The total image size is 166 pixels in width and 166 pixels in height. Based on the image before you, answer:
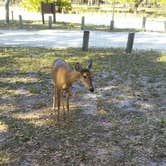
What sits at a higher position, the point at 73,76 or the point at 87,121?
the point at 73,76

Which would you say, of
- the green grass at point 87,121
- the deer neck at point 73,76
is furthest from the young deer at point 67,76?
the green grass at point 87,121

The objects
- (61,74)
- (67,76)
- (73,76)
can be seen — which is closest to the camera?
(73,76)

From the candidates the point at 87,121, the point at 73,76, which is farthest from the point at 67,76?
the point at 87,121

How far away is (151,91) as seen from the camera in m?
10.7

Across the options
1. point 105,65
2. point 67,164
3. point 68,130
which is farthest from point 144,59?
point 67,164

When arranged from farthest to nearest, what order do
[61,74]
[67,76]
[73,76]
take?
[61,74]
[67,76]
[73,76]

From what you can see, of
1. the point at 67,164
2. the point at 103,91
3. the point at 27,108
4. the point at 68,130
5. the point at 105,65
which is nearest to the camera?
the point at 67,164

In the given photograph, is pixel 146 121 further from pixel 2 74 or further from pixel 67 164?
pixel 2 74

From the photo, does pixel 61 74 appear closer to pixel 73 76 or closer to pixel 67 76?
pixel 67 76

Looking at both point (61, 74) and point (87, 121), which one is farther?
point (87, 121)

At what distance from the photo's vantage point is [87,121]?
810 centimetres

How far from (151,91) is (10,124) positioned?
429 centimetres

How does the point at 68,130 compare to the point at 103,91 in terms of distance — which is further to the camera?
the point at 103,91

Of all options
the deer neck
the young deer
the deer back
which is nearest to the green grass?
the young deer
